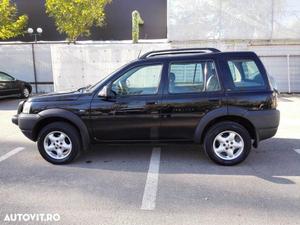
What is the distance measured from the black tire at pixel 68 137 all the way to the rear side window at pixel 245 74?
271 centimetres

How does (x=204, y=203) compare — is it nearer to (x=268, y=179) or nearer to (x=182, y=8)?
(x=268, y=179)

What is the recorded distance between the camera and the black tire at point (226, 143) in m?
5.46

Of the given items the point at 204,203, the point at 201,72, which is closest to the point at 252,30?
the point at 201,72

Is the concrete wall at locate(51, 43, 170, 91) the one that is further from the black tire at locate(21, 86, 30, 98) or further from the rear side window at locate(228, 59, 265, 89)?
the rear side window at locate(228, 59, 265, 89)

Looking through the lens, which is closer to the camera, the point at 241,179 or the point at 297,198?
the point at 297,198

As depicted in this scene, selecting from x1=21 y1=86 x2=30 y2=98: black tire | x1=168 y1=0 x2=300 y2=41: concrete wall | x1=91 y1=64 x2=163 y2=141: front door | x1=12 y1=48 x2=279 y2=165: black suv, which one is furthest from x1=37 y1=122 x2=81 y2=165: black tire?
x1=21 y1=86 x2=30 y2=98: black tire

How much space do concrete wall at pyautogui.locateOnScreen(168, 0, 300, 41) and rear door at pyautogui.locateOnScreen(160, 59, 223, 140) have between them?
9.28 m

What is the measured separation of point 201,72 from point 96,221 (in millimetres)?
2883

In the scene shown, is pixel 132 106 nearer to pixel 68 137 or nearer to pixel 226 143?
pixel 68 137

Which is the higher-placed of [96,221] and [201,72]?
[201,72]

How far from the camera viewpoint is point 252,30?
561 inches

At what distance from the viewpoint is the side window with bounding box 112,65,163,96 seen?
556cm
